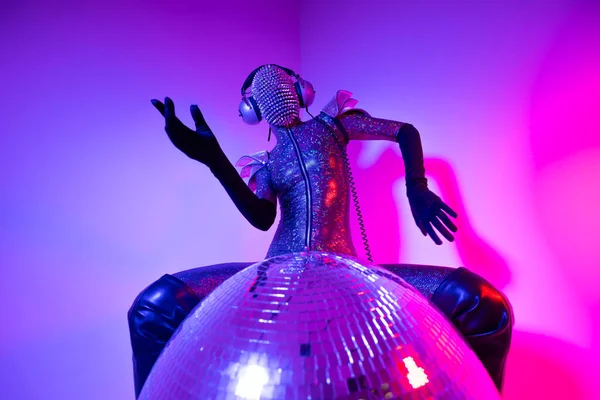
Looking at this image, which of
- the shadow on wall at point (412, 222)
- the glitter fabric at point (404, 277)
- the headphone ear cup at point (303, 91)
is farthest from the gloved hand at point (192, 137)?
the shadow on wall at point (412, 222)

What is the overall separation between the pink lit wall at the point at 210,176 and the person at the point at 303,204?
209 millimetres

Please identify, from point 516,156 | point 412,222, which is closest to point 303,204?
point 412,222

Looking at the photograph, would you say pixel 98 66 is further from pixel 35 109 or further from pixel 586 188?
pixel 586 188

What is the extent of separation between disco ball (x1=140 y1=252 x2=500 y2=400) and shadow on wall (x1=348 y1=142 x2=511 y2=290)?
0.84 metres

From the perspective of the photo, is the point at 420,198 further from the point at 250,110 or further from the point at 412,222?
the point at 250,110

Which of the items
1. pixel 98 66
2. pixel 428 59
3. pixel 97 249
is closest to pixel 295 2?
pixel 428 59

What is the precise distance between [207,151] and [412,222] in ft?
2.68

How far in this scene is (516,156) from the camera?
38.6 inches

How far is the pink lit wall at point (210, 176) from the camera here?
883 mm

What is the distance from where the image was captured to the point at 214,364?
26 cm

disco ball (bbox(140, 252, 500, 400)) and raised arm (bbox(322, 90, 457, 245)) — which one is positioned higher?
raised arm (bbox(322, 90, 457, 245))

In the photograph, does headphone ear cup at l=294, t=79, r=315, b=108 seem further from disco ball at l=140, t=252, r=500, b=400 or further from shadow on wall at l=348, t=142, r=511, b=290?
disco ball at l=140, t=252, r=500, b=400

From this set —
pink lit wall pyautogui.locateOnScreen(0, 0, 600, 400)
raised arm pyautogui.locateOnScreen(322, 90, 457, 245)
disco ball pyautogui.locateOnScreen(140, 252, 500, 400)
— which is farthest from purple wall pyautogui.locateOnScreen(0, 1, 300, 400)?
disco ball pyautogui.locateOnScreen(140, 252, 500, 400)

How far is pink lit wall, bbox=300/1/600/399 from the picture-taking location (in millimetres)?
849
